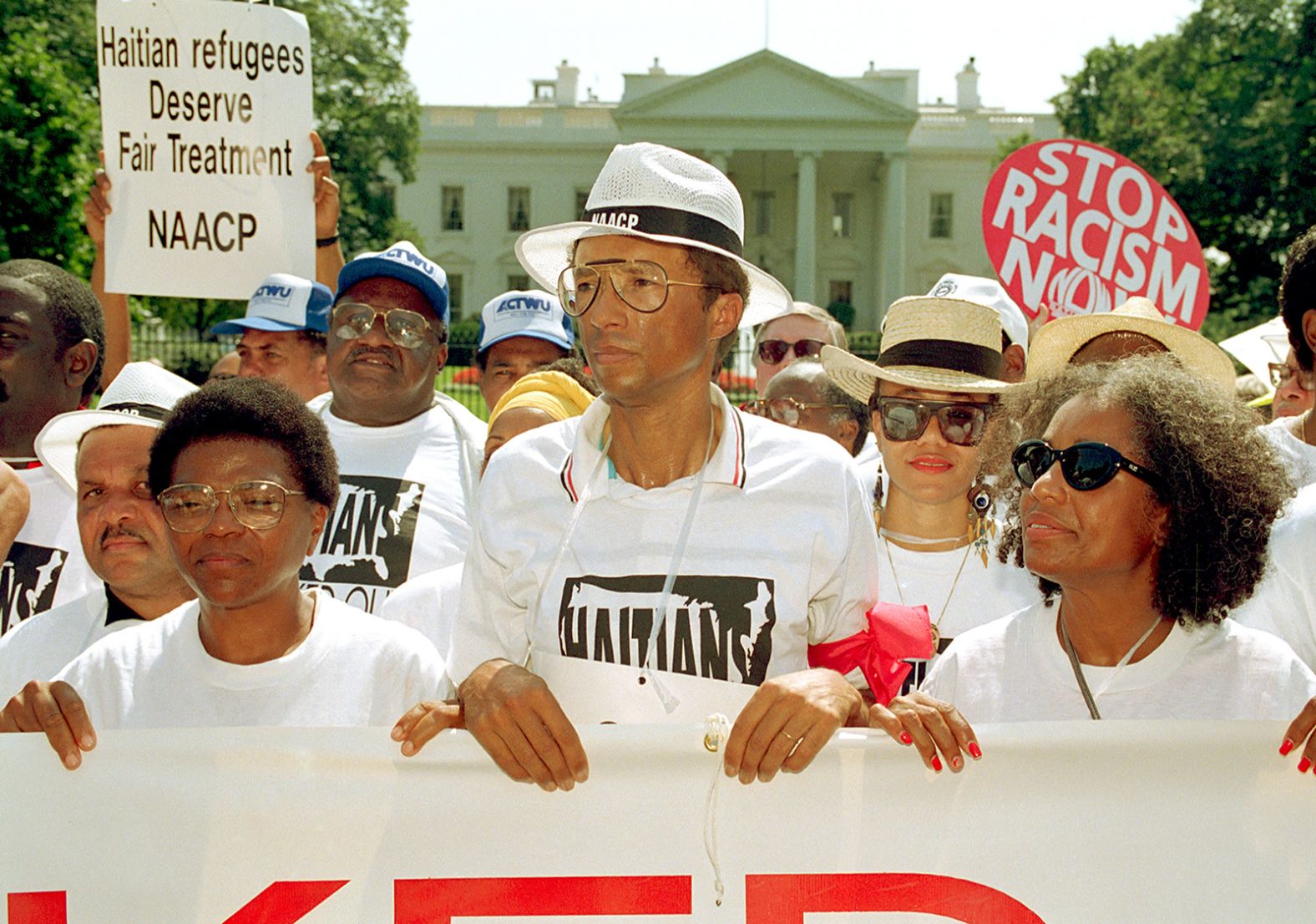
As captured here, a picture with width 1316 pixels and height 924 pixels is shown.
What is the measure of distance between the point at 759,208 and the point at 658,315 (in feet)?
210

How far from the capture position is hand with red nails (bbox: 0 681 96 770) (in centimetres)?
249

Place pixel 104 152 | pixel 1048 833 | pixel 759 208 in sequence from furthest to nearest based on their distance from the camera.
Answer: pixel 759 208, pixel 104 152, pixel 1048 833

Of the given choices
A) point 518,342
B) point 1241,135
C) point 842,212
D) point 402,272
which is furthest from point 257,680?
point 842,212

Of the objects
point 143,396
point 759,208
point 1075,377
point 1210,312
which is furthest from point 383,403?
point 759,208

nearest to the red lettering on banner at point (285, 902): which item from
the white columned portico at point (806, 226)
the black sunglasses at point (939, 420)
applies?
the black sunglasses at point (939, 420)

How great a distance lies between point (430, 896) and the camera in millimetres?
2592

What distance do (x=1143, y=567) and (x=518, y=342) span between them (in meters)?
3.77

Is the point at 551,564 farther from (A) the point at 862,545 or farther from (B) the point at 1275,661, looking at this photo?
(B) the point at 1275,661

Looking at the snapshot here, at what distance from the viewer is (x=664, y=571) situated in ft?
8.94

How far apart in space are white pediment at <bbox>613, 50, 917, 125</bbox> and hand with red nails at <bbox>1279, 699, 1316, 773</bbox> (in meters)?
61.2

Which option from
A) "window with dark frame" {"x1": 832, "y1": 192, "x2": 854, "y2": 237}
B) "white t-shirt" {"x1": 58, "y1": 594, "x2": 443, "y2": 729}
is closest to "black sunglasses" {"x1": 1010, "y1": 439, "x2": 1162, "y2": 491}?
"white t-shirt" {"x1": 58, "y1": 594, "x2": 443, "y2": 729}

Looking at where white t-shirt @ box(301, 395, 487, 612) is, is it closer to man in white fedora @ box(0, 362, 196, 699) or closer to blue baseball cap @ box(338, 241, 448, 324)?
blue baseball cap @ box(338, 241, 448, 324)

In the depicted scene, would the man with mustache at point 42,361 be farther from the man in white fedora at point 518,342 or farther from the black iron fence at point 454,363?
the black iron fence at point 454,363

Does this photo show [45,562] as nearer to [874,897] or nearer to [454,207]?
[874,897]
